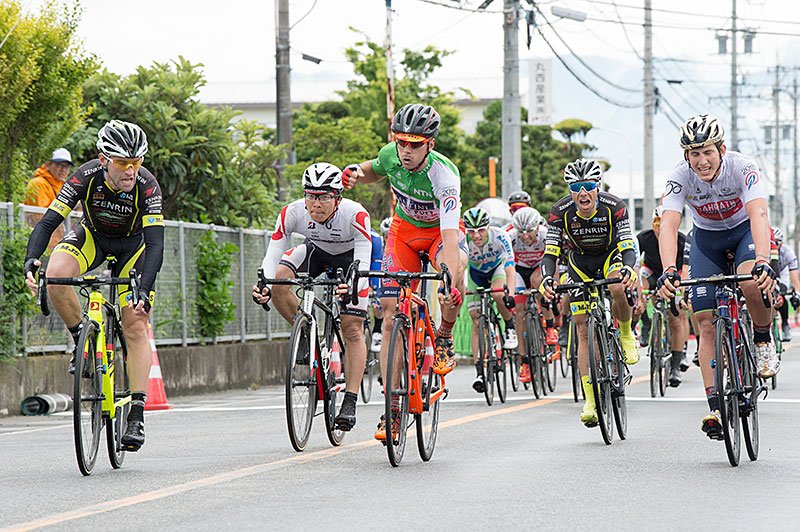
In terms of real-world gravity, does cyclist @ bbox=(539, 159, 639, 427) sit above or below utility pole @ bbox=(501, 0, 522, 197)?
below

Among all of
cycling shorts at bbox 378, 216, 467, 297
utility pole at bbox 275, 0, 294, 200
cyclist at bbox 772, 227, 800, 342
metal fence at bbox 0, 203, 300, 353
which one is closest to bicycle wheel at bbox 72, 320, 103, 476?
cycling shorts at bbox 378, 216, 467, 297

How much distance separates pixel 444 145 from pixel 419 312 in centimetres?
4805

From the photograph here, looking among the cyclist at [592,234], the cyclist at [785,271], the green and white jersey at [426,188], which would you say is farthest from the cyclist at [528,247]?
the green and white jersey at [426,188]

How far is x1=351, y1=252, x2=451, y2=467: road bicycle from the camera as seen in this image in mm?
9094

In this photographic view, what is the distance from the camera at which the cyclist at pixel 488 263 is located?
52.7 ft

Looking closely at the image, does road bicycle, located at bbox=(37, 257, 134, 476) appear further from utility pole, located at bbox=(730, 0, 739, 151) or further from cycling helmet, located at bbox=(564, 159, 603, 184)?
utility pole, located at bbox=(730, 0, 739, 151)

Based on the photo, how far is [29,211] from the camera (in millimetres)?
15805

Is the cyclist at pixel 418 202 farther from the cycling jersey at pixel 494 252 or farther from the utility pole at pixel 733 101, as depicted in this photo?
the utility pole at pixel 733 101

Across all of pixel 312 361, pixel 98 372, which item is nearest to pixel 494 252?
pixel 312 361

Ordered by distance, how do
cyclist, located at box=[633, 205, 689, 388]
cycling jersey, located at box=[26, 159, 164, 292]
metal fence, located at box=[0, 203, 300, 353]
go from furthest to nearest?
cyclist, located at box=[633, 205, 689, 388] → metal fence, located at box=[0, 203, 300, 353] → cycling jersey, located at box=[26, 159, 164, 292]

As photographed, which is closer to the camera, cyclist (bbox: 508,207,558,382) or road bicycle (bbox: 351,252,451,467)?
road bicycle (bbox: 351,252,451,467)

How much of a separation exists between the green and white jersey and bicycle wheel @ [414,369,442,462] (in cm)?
103

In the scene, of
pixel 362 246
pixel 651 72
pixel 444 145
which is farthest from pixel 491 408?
pixel 444 145

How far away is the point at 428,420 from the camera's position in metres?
9.88
